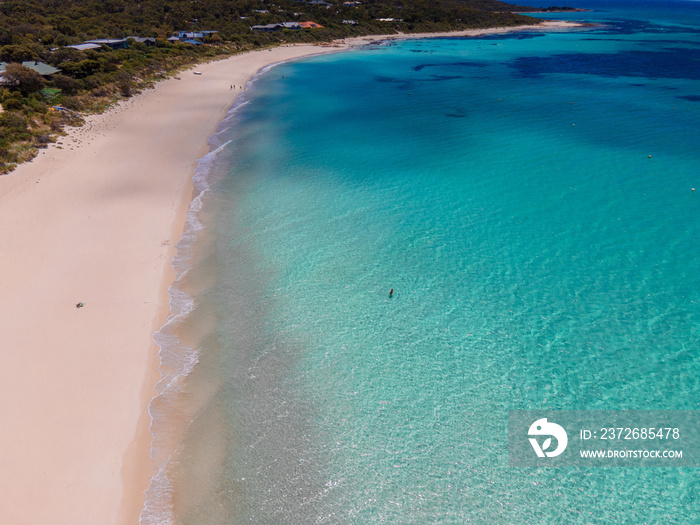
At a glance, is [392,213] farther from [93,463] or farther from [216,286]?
[93,463]

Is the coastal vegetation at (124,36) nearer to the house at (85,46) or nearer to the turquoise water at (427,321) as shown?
the house at (85,46)

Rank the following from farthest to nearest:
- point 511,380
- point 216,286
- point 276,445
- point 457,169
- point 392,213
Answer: point 457,169 < point 392,213 < point 216,286 < point 511,380 < point 276,445

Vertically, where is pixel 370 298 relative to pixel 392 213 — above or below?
below

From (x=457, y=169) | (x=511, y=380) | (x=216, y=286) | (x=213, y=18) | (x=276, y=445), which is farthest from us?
(x=213, y=18)

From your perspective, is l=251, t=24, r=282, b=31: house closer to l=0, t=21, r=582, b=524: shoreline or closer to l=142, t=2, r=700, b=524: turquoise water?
l=0, t=21, r=582, b=524: shoreline

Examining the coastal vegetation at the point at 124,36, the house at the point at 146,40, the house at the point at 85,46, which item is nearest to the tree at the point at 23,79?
the coastal vegetation at the point at 124,36

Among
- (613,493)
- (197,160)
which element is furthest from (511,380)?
(197,160)
